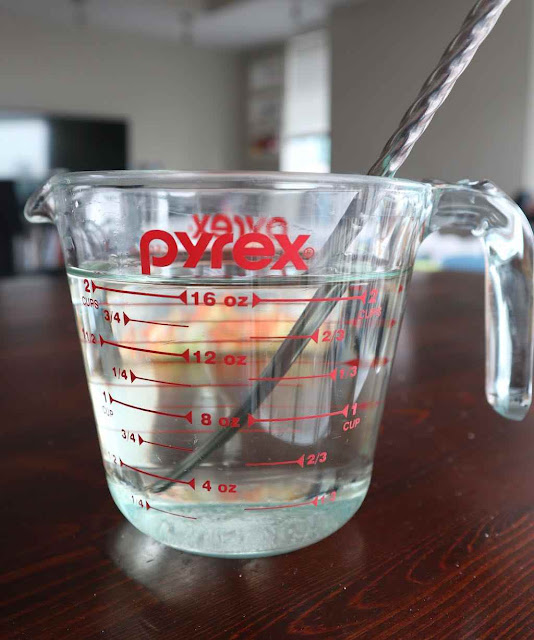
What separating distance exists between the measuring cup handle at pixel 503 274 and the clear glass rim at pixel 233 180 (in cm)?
7

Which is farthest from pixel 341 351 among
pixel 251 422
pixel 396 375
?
pixel 396 375

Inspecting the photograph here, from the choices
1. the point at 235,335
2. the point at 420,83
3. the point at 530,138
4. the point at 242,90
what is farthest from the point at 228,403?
the point at 242,90

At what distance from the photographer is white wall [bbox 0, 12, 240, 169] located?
3.85 m

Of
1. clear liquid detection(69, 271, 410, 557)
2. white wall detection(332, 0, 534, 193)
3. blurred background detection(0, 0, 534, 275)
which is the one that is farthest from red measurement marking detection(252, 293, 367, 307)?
white wall detection(332, 0, 534, 193)

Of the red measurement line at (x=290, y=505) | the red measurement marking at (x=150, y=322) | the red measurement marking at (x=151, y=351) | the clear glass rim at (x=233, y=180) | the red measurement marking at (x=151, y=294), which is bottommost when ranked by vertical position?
the red measurement line at (x=290, y=505)

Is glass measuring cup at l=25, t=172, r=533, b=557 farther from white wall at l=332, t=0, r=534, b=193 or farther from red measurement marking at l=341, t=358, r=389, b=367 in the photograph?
white wall at l=332, t=0, r=534, b=193

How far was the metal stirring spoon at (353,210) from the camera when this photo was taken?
24cm

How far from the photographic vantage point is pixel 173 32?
4109mm

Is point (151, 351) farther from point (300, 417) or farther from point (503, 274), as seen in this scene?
point (503, 274)

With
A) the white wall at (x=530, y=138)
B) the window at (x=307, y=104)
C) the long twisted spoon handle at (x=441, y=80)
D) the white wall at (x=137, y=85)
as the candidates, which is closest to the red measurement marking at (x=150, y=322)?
the long twisted spoon handle at (x=441, y=80)

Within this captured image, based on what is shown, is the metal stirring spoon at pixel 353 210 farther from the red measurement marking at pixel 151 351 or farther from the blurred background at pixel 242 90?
the blurred background at pixel 242 90

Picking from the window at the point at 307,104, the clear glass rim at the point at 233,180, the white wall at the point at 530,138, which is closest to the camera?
the clear glass rim at the point at 233,180

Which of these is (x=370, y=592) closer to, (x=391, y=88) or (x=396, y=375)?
(x=396, y=375)

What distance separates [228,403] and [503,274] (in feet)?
0.48
